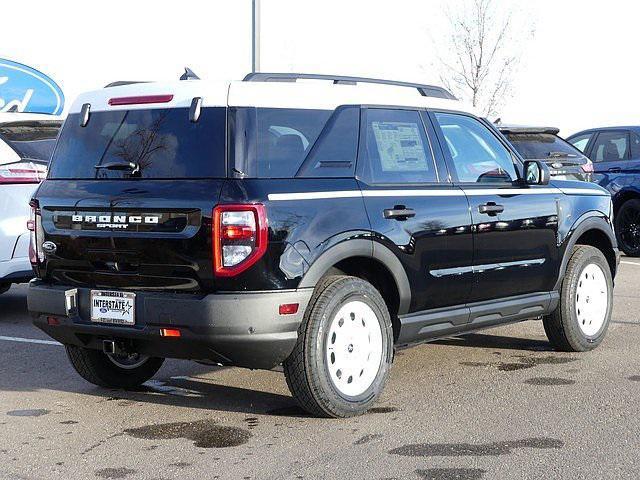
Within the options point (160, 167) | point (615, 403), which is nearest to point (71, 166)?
point (160, 167)

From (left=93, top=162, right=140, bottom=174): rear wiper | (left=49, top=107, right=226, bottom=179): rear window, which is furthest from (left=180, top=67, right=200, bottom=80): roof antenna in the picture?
(left=93, top=162, right=140, bottom=174): rear wiper

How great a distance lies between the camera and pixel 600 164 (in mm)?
15242

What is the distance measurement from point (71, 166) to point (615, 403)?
3.43 meters

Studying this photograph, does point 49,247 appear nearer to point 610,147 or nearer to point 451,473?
point 451,473

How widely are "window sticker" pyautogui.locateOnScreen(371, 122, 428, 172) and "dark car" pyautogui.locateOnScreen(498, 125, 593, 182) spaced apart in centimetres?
591

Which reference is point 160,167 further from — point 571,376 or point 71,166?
point 571,376

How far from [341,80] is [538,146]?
6381 mm

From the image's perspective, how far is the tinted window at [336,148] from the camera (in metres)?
5.88

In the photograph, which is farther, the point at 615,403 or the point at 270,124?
the point at 615,403

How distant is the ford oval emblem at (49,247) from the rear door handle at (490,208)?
2.63 meters

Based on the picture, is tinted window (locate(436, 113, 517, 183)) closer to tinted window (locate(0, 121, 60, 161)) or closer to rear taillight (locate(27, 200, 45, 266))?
rear taillight (locate(27, 200, 45, 266))

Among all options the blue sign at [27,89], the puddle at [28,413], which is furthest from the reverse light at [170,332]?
the blue sign at [27,89]

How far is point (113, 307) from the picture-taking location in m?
5.78

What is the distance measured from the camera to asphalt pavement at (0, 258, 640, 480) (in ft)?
16.4
